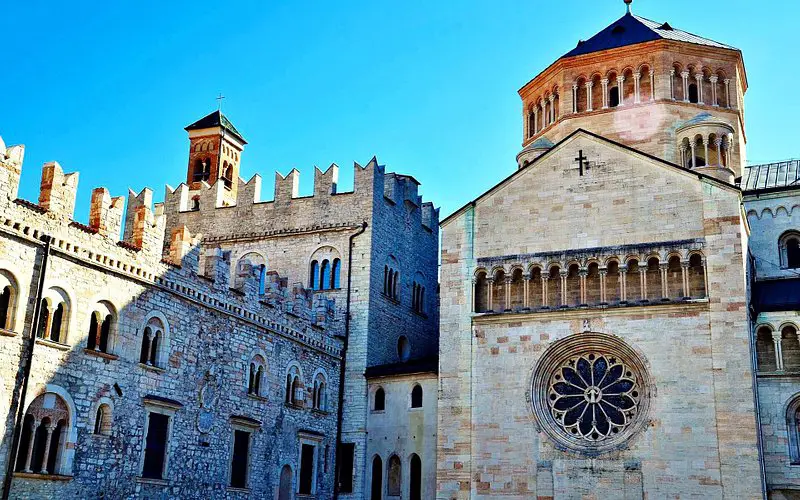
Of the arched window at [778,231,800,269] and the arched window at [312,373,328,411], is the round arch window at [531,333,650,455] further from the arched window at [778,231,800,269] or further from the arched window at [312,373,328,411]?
the arched window at [778,231,800,269]

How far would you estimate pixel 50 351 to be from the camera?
21266mm

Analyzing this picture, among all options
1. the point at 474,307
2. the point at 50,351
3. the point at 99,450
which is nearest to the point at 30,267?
the point at 50,351

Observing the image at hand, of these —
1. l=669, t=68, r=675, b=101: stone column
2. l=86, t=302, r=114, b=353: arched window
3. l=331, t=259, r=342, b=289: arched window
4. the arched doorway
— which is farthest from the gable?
l=86, t=302, r=114, b=353: arched window

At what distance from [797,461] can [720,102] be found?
15072mm

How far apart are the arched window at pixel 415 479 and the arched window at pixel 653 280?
32.8ft

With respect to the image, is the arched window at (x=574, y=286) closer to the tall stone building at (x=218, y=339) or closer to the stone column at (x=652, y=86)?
the tall stone building at (x=218, y=339)

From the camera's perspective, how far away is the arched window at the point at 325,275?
3534cm

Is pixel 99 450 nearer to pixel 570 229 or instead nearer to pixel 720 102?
pixel 570 229

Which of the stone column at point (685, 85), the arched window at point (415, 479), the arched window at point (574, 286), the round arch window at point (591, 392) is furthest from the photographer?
the stone column at point (685, 85)

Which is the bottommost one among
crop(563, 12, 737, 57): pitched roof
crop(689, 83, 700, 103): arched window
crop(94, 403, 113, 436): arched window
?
crop(94, 403, 113, 436): arched window

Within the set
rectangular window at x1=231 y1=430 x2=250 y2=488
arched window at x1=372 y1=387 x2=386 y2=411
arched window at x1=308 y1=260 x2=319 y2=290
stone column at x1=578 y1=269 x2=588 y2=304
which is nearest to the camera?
rectangular window at x1=231 y1=430 x2=250 y2=488

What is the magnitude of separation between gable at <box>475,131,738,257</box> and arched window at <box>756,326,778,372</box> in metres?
3.93

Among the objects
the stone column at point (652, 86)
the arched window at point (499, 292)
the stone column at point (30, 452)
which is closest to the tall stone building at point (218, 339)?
the stone column at point (30, 452)

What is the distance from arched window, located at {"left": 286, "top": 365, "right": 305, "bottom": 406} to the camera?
99.6ft
